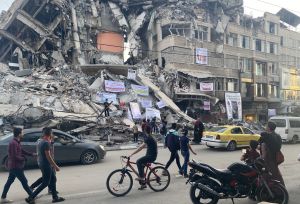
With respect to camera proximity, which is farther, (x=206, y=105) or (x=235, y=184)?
(x=206, y=105)

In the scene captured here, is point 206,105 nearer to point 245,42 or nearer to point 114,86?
point 114,86

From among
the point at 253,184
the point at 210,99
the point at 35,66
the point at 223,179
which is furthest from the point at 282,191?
the point at 35,66

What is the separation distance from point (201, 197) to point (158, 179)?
5.74ft

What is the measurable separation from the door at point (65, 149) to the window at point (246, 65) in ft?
127

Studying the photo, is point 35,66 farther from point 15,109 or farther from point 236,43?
point 236,43

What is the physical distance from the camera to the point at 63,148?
41.0 ft

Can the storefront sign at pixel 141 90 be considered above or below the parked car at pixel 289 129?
above

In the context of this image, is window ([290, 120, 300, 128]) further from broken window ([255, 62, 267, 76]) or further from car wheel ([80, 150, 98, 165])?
broken window ([255, 62, 267, 76])

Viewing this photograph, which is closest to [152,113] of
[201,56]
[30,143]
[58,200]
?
[30,143]

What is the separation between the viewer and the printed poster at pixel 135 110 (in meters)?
27.1

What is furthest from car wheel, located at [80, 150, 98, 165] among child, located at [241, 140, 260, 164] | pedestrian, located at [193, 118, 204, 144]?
pedestrian, located at [193, 118, 204, 144]

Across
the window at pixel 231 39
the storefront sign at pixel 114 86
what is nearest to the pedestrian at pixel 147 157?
the storefront sign at pixel 114 86

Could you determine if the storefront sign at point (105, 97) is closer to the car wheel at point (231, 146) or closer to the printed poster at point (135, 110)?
the printed poster at point (135, 110)

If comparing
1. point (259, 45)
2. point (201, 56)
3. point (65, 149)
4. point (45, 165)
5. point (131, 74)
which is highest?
point (259, 45)
